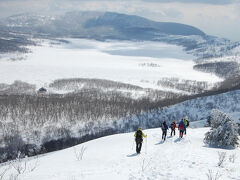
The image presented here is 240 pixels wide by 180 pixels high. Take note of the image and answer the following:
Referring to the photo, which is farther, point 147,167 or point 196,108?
point 196,108

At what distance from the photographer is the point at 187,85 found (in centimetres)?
19112

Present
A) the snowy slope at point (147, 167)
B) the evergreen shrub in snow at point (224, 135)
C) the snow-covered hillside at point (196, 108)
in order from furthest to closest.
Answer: the snow-covered hillside at point (196, 108), the evergreen shrub in snow at point (224, 135), the snowy slope at point (147, 167)

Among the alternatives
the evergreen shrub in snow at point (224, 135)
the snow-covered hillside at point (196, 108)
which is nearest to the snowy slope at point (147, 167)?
the evergreen shrub in snow at point (224, 135)

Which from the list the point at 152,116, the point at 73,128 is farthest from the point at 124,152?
the point at 152,116

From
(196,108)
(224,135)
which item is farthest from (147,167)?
(196,108)

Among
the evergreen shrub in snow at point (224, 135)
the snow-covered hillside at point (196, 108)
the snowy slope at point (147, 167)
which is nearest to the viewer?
the snowy slope at point (147, 167)

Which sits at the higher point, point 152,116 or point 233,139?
point 233,139

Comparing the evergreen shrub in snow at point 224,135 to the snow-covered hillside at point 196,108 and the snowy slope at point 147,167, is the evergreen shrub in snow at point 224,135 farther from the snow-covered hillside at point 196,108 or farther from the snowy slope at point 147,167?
the snow-covered hillside at point 196,108

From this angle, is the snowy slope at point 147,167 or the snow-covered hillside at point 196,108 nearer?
the snowy slope at point 147,167

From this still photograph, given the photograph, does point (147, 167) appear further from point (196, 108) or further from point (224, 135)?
point (196, 108)

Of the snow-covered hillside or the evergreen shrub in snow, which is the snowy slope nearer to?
the evergreen shrub in snow

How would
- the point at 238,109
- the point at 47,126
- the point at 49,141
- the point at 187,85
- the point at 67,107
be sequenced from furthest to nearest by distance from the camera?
the point at 187,85, the point at 67,107, the point at 238,109, the point at 47,126, the point at 49,141

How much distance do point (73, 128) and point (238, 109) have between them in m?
71.2

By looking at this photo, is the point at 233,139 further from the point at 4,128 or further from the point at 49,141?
the point at 4,128
